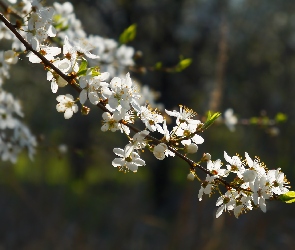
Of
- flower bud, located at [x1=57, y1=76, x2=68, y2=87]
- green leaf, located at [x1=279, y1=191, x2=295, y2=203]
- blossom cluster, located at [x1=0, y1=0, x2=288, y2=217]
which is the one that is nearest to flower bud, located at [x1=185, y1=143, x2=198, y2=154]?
blossom cluster, located at [x1=0, y1=0, x2=288, y2=217]

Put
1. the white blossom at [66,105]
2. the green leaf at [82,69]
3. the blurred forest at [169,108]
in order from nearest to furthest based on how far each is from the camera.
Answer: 1. the green leaf at [82,69]
2. the white blossom at [66,105]
3. the blurred forest at [169,108]

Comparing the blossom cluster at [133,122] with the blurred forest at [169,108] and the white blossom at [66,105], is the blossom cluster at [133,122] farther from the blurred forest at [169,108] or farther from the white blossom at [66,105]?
the blurred forest at [169,108]

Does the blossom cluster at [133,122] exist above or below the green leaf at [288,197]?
above

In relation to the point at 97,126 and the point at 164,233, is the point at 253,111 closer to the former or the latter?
the point at 97,126

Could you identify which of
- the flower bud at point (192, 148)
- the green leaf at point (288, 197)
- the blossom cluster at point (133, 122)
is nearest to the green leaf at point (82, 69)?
the blossom cluster at point (133, 122)

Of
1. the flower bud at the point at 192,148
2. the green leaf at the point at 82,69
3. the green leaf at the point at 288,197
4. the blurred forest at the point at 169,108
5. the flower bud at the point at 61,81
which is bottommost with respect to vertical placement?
the green leaf at the point at 288,197

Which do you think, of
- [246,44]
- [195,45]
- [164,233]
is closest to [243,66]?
[246,44]

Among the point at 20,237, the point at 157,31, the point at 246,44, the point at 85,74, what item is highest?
the point at 246,44

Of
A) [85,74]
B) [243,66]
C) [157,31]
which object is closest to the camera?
[85,74]
